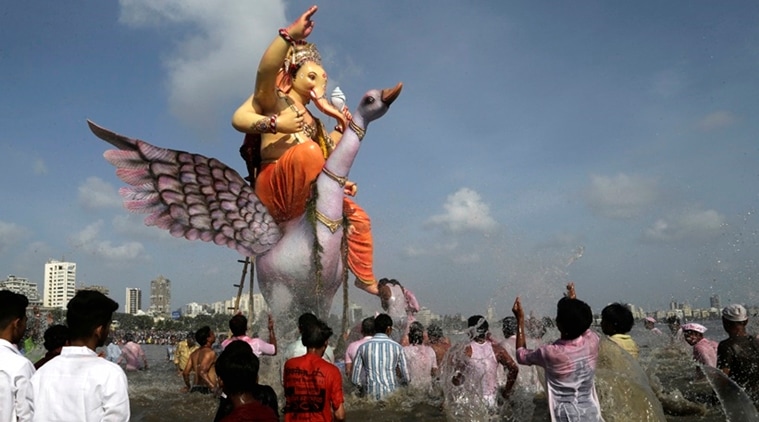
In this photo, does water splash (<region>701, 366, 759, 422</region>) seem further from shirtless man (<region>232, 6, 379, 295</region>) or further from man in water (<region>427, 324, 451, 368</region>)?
shirtless man (<region>232, 6, 379, 295</region>)

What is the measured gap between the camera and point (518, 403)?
19.4 feet

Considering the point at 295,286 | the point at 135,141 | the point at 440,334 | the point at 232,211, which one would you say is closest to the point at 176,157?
the point at 135,141

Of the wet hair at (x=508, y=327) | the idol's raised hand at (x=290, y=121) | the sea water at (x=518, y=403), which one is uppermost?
the idol's raised hand at (x=290, y=121)

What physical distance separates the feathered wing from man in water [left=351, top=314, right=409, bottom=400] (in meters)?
2.60

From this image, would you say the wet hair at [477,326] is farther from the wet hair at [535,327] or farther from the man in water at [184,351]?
the man in water at [184,351]

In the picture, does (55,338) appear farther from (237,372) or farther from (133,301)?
(133,301)

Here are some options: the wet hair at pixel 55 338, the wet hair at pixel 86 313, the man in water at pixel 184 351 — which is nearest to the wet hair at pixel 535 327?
the wet hair at pixel 55 338

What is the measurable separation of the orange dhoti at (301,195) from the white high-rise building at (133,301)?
71.7m

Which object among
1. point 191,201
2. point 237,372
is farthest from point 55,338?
point 191,201

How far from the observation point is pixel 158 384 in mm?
9797

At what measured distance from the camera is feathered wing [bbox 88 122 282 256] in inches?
292

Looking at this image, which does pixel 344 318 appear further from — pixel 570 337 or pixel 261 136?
pixel 570 337

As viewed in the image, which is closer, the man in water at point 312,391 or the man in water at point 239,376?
the man in water at point 239,376

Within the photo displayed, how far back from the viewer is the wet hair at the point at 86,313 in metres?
2.65
